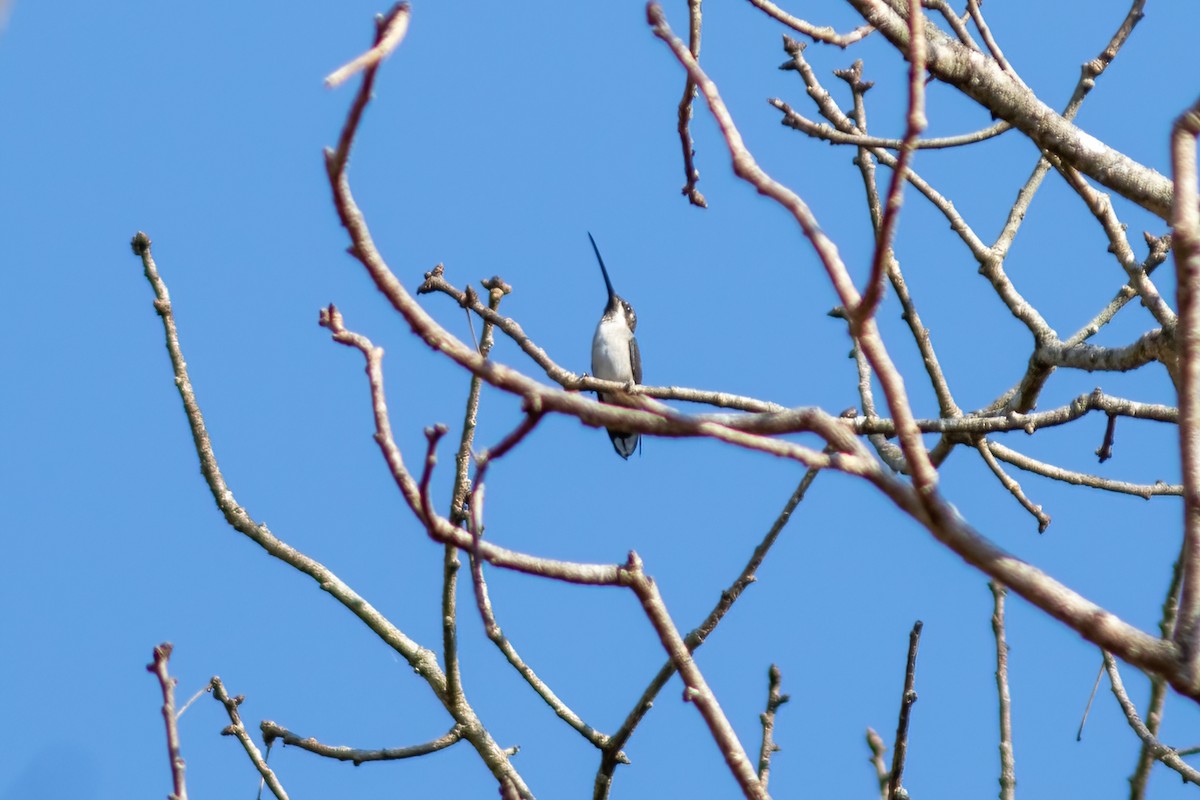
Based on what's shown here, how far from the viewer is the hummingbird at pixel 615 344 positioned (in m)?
11.1

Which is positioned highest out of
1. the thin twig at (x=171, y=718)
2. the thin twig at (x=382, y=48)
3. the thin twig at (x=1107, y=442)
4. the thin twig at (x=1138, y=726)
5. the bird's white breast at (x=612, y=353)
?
the bird's white breast at (x=612, y=353)

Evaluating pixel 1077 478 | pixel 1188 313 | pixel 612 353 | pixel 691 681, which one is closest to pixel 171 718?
pixel 691 681

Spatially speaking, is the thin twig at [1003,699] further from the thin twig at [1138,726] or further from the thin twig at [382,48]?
the thin twig at [382,48]

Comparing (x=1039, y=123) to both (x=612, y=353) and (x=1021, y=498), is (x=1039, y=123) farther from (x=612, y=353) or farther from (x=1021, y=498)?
(x=612, y=353)

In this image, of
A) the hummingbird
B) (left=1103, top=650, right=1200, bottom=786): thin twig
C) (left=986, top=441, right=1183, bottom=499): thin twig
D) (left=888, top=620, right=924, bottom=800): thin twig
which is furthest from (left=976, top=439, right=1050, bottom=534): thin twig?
the hummingbird

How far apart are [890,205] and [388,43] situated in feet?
2.12

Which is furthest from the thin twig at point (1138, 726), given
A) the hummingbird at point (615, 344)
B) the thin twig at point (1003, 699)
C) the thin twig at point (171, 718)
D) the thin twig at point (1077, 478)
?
the hummingbird at point (615, 344)

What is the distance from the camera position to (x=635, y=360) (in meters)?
11.4

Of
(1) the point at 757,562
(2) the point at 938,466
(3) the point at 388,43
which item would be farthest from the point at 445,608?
(3) the point at 388,43

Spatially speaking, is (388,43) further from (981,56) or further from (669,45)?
(981,56)

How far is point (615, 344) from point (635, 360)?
0.34m

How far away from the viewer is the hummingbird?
36.3 feet

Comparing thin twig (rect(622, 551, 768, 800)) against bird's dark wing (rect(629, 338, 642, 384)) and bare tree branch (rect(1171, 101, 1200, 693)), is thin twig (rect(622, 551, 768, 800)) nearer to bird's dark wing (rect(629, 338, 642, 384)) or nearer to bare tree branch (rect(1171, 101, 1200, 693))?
bare tree branch (rect(1171, 101, 1200, 693))

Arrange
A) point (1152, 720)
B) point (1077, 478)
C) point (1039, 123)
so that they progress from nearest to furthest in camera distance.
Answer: point (1152, 720) < point (1039, 123) < point (1077, 478)
